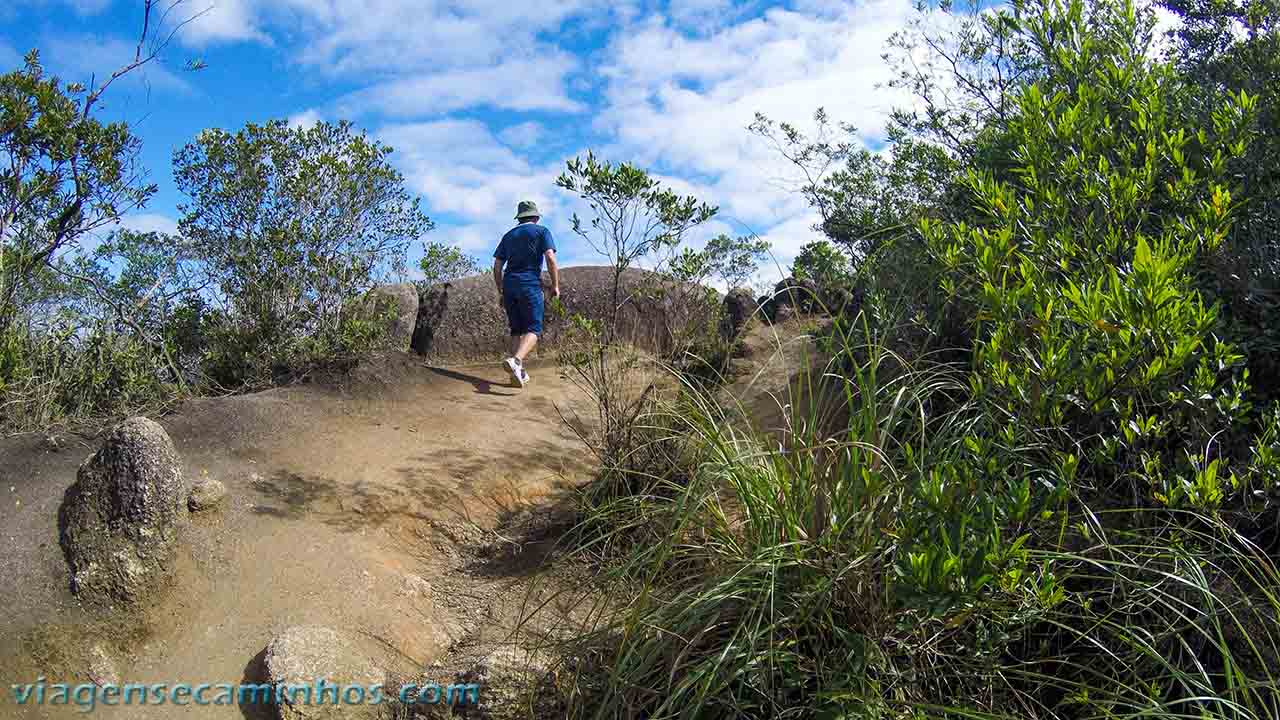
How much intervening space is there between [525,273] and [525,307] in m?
0.34

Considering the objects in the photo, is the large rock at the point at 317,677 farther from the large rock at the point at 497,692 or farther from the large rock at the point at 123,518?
the large rock at the point at 123,518

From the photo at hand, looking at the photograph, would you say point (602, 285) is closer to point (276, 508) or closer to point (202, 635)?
point (276, 508)

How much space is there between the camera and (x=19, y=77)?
6777mm

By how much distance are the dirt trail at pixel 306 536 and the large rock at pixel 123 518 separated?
4.4 inches

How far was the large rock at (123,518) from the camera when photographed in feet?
15.5

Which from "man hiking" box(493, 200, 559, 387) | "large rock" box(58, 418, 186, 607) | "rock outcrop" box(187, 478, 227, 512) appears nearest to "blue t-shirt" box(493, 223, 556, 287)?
"man hiking" box(493, 200, 559, 387)

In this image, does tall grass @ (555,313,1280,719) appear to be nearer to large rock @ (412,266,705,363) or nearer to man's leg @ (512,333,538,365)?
man's leg @ (512,333,538,365)

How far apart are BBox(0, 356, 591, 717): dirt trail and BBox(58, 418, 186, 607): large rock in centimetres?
11

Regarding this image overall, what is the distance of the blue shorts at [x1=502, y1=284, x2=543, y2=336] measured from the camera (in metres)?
8.85

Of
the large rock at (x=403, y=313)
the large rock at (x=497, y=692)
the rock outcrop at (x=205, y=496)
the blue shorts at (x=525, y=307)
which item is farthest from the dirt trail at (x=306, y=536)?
the large rock at (x=403, y=313)

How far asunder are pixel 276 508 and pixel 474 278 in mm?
6126

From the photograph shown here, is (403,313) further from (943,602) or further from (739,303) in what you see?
(943,602)

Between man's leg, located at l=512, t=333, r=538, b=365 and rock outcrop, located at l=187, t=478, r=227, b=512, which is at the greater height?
man's leg, located at l=512, t=333, r=538, b=365

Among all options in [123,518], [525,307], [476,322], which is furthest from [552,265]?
[123,518]
